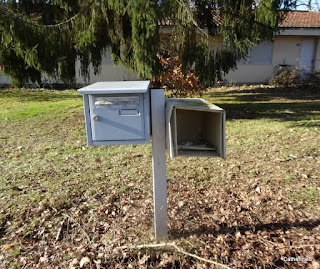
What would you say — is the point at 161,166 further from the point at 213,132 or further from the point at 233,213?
the point at 233,213

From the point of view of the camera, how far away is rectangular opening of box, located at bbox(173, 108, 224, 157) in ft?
6.70

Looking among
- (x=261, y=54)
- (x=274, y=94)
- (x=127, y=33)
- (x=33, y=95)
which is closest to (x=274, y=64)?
(x=261, y=54)

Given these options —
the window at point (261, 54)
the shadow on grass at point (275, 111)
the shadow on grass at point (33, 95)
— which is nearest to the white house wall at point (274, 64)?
the window at point (261, 54)

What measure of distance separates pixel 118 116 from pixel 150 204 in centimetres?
135

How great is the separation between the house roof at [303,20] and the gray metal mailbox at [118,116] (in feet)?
A: 48.0

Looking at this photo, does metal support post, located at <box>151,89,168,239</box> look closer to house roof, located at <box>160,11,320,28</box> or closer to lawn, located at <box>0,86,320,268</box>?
lawn, located at <box>0,86,320,268</box>

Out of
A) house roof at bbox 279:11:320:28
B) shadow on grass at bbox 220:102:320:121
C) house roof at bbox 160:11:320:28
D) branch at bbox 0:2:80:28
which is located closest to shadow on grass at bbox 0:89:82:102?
branch at bbox 0:2:80:28

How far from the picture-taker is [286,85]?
13.8m

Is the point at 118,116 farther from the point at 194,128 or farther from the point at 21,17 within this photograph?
the point at 21,17

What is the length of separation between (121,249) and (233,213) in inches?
45.3

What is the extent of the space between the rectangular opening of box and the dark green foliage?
3.07m

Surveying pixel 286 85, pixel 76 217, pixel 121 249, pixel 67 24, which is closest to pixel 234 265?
pixel 121 249

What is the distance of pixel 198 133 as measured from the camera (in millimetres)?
2465

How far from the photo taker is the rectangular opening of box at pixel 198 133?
2041mm
